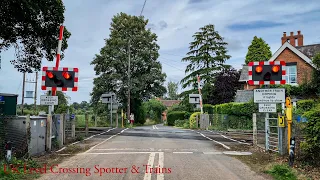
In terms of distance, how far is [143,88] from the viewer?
46312 mm

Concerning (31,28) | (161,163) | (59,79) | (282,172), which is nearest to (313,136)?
(282,172)

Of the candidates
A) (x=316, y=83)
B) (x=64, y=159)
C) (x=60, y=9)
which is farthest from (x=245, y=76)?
(x=64, y=159)

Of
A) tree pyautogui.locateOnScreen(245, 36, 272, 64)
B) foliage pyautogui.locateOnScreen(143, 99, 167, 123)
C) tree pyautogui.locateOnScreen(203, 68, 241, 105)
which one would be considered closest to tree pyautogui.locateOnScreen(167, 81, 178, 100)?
foliage pyautogui.locateOnScreen(143, 99, 167, 123)

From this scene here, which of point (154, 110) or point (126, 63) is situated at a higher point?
point (126, 63)

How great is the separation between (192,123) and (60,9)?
71.3 feet

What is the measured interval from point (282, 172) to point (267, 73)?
4.59m

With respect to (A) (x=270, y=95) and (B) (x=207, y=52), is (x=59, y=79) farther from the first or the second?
(B) (x=207, y=52)

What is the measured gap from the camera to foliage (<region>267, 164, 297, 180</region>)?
7309 mm

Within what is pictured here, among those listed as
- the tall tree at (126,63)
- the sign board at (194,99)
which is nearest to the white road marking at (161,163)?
the sign board at (194,99)

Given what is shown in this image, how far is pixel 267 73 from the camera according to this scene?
11.4m

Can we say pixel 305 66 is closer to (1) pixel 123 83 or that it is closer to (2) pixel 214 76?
(2) pixel 214 76

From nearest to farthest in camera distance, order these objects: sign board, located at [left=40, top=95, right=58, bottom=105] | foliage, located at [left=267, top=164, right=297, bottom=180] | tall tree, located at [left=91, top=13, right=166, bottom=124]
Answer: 1. foliage, located at [left=267, top=164, right=297, bottom=180]
2. sign board, located at [left=40, top=95, right=58, bottom=105]
3. tall tree, located at [left=91, top=13, right=166, bottom=124]

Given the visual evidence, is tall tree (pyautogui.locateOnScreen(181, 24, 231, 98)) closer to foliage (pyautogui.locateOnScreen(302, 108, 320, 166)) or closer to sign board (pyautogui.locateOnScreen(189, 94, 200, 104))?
sign board (pyautogui.locateOnScreen(189, 94, 200, 104))

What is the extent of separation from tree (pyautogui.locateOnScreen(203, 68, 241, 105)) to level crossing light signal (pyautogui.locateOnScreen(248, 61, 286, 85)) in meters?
30.7
